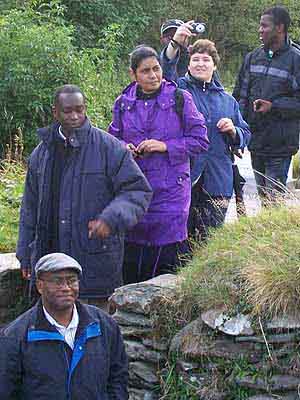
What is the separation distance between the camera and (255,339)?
5.09 metres

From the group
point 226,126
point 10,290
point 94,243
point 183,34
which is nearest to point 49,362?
point 94,243

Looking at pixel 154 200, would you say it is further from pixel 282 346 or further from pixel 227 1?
pixel 227 1

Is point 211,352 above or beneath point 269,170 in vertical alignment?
beneath

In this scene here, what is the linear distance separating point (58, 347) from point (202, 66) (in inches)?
111

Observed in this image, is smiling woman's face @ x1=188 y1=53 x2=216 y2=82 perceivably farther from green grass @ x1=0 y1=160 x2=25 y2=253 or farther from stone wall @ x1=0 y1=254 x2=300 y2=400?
green grass @ x1=0 y1=160 x2=25 y2=253

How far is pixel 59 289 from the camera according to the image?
4.23m

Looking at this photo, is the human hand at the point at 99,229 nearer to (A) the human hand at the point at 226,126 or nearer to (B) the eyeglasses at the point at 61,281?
(B) the eyeglasses at the point at 61,281

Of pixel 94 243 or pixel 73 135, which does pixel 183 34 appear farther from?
pixel 94 243

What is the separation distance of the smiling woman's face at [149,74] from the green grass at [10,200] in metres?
2.00

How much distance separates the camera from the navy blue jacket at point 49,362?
162 inches

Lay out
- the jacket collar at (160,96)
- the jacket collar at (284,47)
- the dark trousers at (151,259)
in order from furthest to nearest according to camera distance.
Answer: the jacket collar at (284,47)
the dark trousers at (151,259)
the jacket collar at (160,96)

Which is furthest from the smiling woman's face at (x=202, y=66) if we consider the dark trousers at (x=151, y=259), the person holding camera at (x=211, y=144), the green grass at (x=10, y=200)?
the green grass at (x=10, y=200)

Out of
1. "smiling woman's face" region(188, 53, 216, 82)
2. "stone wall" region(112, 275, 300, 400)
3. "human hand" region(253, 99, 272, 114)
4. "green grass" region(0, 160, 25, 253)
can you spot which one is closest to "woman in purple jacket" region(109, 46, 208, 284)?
"stone wall" region(112, 275, 300, 400)

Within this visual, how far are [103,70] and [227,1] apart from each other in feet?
37.6
